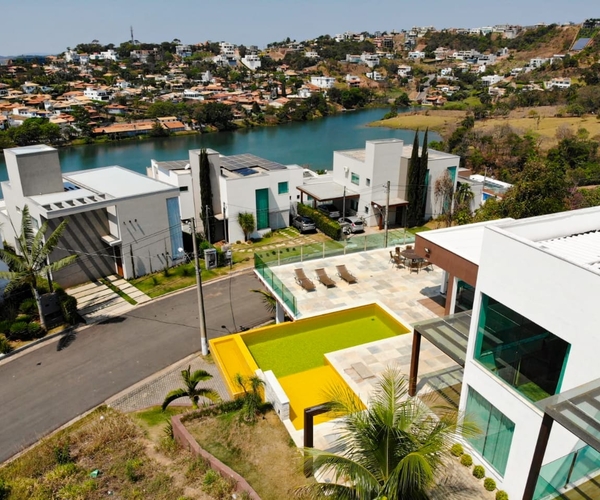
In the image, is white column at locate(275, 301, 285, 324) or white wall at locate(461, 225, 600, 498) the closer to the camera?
white wall at locate(461, 225, 600, 498)

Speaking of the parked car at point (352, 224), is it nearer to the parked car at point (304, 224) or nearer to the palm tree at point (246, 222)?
the parked car at point (304, 224)

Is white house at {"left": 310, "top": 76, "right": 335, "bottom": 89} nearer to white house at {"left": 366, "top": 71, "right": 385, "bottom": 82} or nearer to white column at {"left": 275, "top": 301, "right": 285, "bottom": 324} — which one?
white house at {"left": 366, "top": 71, "right": 385, "bottom": 82}

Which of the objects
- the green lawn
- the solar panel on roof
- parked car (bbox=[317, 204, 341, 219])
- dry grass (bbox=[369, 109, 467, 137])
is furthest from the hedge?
the solar panel on roof

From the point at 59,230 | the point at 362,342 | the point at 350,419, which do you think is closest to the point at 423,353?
the point at 362,342

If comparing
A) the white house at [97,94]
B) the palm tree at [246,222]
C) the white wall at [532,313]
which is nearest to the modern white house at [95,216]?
the palm tree at [246,222]

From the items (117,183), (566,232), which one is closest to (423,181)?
(117,183)

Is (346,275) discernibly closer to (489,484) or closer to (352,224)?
(489,484)
